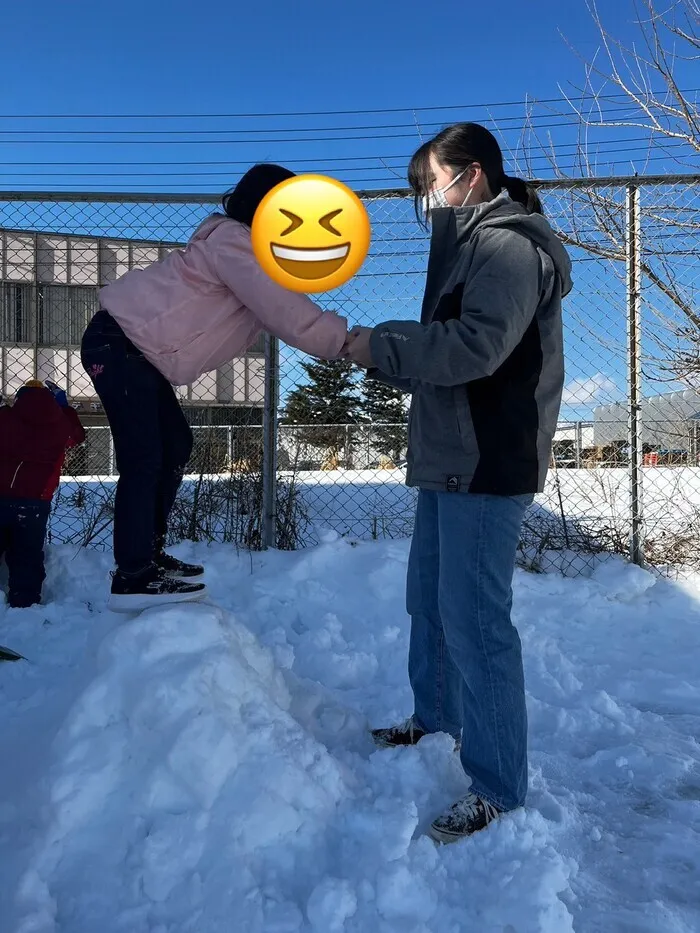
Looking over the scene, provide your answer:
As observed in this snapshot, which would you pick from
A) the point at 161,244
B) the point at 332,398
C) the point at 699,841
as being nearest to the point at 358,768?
the point at 699,841

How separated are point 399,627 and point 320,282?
231 cm

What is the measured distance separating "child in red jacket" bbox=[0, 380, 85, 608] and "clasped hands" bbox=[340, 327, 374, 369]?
2.74 metres

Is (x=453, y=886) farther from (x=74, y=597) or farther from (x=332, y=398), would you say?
(x=332, y=398)

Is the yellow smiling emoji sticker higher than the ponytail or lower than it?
lower

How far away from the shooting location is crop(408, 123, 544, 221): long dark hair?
196cm

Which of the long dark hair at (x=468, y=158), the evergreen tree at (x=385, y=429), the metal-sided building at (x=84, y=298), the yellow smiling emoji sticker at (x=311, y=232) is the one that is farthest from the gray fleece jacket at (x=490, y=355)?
the evergreen tree at (x=385, y=429)

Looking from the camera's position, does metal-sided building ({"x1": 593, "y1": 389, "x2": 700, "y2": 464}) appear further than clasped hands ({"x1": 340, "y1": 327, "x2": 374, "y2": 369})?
Yes

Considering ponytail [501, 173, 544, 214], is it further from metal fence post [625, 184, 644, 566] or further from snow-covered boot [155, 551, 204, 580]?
metal fence post [625, 184, 644, 566]

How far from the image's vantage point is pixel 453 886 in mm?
1533

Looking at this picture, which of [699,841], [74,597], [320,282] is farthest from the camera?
[74,597]

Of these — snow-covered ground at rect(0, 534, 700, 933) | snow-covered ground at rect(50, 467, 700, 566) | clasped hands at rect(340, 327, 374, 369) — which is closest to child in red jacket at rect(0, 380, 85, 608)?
snow-covered ground at rect(50, 467, 700, 566)

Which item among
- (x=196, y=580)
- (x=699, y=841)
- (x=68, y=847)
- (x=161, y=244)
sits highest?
(x=161, y=244)

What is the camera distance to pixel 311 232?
1.63 metres

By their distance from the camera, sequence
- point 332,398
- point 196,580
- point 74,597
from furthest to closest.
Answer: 1. point 332,398
2. point 74,597
3. point 196,580
